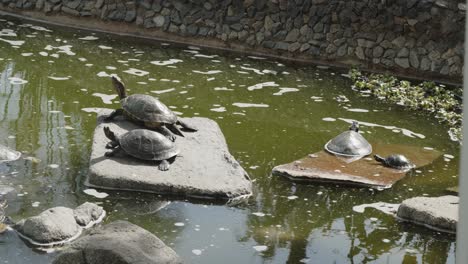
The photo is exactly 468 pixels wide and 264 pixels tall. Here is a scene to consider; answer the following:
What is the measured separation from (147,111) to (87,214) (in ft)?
6.09

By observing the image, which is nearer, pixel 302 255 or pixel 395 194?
pixel 302 255

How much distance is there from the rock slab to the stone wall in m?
7.84

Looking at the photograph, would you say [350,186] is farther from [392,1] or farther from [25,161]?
[392,1]

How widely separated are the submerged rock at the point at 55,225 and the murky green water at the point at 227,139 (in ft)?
0.36

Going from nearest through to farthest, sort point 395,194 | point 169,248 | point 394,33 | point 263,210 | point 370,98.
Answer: point 169,248, point 263,210, point 395,194, point 370,98, point 394,33

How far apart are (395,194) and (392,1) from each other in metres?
6.04

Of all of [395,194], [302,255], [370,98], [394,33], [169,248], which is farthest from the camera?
[394,33]

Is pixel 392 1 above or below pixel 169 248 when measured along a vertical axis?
above

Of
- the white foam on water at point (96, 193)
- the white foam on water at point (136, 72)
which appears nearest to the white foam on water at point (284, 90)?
the white foam on water at point (136, 72)

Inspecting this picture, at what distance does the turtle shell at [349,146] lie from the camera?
324 inches

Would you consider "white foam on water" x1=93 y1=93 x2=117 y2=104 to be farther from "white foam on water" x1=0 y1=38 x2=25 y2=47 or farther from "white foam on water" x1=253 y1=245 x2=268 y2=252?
"white foam on water" x1=253 y1=245 x2=268 y2=252

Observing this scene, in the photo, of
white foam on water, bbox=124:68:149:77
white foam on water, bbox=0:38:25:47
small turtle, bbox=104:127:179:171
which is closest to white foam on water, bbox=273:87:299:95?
white foam on water, bbox=124:68:149:77

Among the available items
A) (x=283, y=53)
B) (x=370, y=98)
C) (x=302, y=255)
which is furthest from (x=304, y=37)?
(x=302, y=255)

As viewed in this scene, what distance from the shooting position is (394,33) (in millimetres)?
12727
